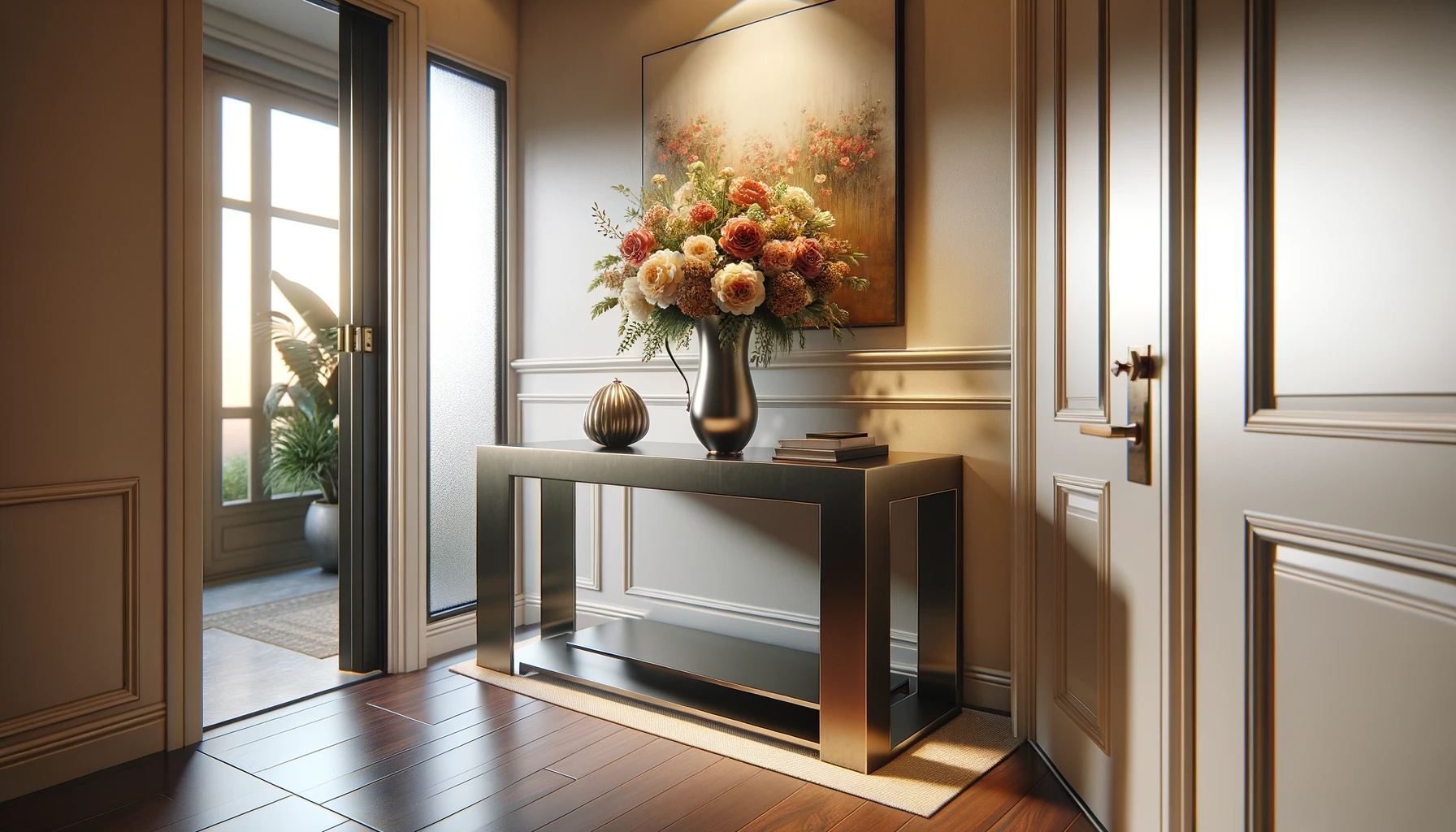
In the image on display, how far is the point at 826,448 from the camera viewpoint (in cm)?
203

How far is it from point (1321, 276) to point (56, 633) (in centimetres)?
258

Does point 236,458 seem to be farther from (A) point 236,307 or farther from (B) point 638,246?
(B) point 638,246

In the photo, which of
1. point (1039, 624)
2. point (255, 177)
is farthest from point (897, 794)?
point (255, 177)

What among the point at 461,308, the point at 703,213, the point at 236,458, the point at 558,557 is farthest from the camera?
the point at 236,458

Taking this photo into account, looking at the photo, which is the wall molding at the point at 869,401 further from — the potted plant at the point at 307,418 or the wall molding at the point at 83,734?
the potted plant at the point at 307,418

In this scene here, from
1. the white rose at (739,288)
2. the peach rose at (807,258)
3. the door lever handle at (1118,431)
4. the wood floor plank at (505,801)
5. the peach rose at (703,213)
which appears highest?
the peach rose at (703,213)

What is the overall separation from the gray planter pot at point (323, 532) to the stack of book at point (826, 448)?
299cm

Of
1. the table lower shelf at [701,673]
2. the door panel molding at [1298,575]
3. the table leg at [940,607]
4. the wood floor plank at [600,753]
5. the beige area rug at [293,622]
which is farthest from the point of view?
the beige area rug at [293,622]

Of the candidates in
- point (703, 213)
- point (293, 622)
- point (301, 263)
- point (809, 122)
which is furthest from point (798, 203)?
point (301, 263)

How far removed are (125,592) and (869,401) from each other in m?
2.00

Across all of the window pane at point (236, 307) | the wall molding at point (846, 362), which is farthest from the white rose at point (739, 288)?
the window pane at point (236, 307)

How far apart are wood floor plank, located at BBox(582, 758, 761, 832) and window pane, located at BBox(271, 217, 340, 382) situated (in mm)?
3393

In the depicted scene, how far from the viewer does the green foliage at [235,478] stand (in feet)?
13.9

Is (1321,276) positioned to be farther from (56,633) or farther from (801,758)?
(56,633)
